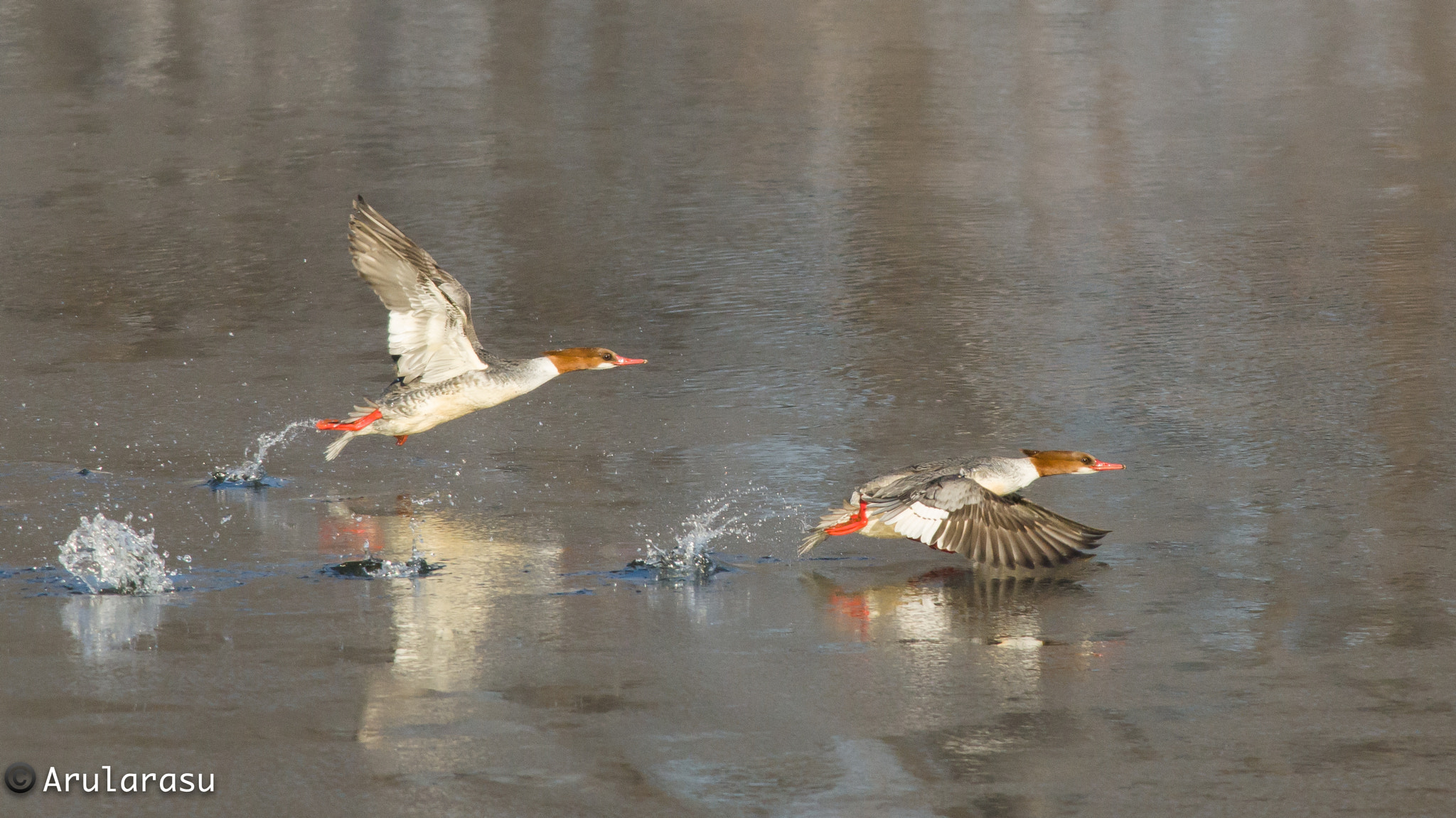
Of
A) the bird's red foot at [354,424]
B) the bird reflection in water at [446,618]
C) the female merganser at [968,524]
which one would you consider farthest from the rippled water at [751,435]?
the bird's red foot at [354,424]

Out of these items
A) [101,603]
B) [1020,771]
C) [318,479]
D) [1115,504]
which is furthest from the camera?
[318,479]

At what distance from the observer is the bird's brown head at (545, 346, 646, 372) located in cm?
777

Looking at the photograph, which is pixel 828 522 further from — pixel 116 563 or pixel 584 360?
pixel 116 563

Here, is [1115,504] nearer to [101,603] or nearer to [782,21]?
[101,603]

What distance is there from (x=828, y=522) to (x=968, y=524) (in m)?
0.50

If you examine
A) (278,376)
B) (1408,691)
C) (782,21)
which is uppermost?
(782,21)

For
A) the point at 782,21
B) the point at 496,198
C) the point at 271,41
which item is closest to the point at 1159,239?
the point at 496,198

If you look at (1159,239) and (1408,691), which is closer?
(1408,691)

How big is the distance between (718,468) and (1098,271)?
4.37m

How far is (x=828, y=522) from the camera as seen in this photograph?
6398 millimetres

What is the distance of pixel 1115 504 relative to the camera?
7.08 metres

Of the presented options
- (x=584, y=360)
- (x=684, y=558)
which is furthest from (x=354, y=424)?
(x=684, y=558)

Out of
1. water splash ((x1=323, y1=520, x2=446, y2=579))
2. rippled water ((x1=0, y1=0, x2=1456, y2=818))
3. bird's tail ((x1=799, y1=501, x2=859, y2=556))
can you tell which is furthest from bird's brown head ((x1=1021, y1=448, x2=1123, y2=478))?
water splash ((x1=323, y1=520, x2=446, y2=579))

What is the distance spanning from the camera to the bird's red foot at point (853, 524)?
628 cm
